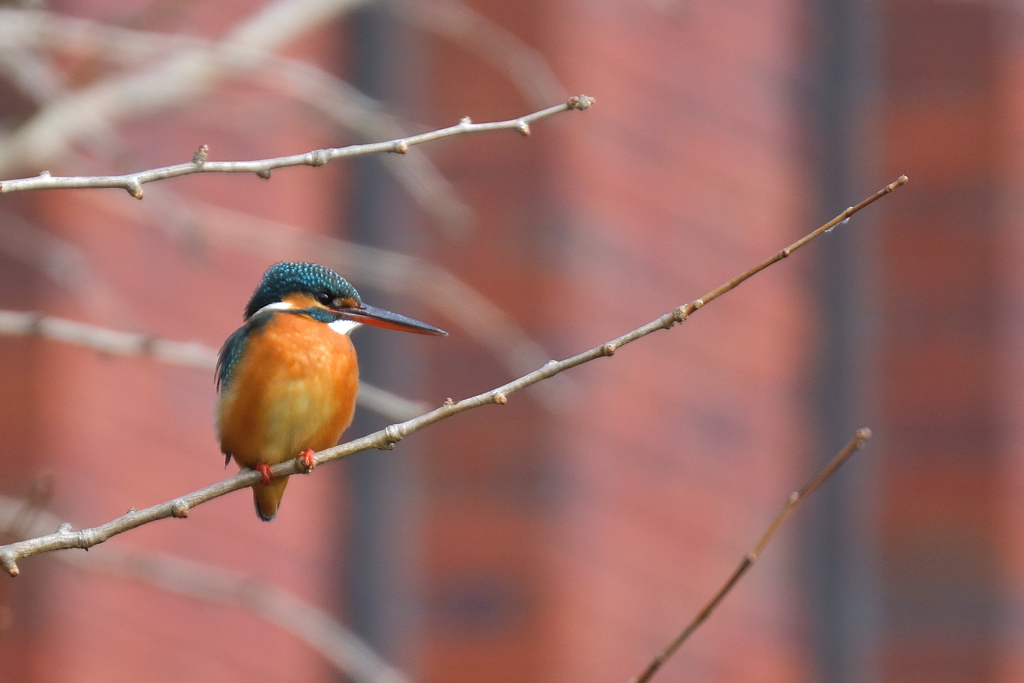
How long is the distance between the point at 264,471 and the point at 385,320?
0.66ft

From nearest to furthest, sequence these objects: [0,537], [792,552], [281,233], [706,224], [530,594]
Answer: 1. [0,537]
2. [281,233]
3. [530,594]
4. [706,224]
5. [792,552]

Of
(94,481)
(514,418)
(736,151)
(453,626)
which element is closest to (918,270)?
(736,151)

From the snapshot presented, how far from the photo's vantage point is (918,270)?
5.67 meters

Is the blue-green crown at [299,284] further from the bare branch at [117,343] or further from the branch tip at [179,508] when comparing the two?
the branch tip at [179,508]

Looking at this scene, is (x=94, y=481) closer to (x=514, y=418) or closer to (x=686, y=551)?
(x=514, y=418)

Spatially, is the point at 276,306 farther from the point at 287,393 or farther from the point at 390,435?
the point at 390,435

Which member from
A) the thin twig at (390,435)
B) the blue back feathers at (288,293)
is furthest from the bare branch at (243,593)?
the thin twig at (390,435)

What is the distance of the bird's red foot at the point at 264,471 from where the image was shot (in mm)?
1570

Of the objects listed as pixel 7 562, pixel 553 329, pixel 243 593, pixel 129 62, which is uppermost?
pixel 553 329

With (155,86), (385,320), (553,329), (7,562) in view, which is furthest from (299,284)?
(553,329)

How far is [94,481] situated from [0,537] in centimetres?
183

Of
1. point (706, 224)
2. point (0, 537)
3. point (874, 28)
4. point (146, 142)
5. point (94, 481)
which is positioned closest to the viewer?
point (0, 537)

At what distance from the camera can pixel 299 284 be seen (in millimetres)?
1815

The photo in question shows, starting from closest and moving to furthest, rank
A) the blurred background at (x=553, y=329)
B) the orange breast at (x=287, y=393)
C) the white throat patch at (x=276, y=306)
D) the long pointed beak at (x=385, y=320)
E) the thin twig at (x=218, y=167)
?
the thin twig at (x=218, y=167) < the long pointed beak at (x=385, y=320) < the orange breast at (x=287, y=393) < the white throat patch at (x=276, y=306) < the blurred background at (x=553, y=329)
